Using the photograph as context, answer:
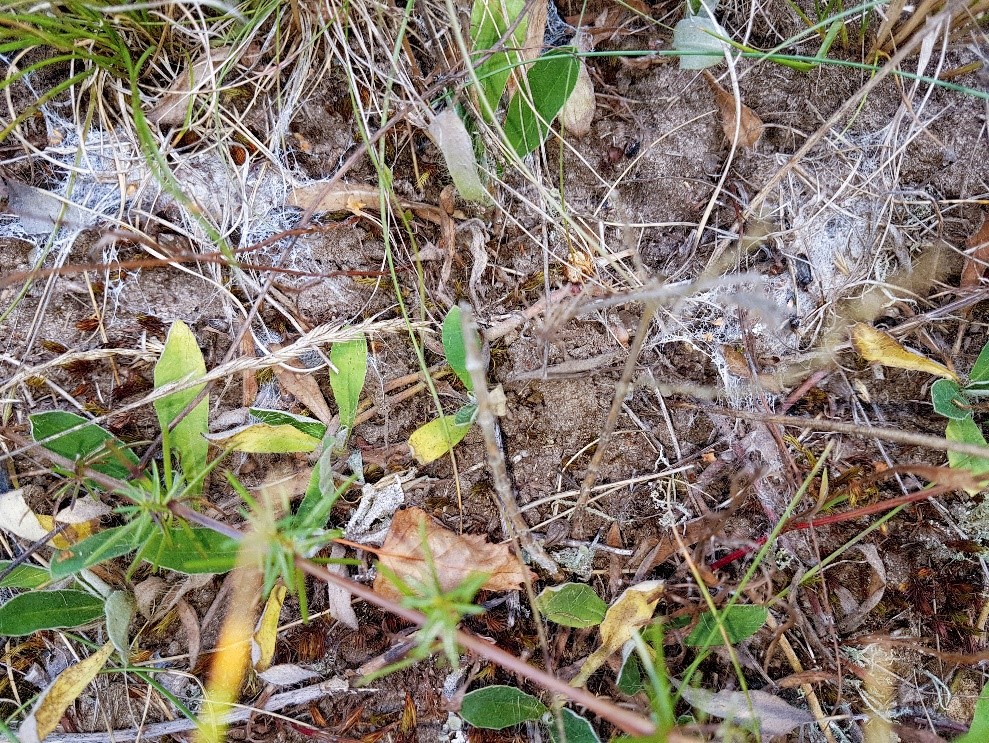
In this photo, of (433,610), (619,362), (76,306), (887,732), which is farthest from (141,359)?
(887,732)

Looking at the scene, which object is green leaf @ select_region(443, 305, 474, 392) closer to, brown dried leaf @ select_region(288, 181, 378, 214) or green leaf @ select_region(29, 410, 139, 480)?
brown dried leaf @ select_region(288, 181, 378, 214)

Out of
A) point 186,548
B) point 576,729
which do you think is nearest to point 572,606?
point 576,729

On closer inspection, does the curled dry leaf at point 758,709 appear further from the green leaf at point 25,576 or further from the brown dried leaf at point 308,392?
the green leaf at point 25,576

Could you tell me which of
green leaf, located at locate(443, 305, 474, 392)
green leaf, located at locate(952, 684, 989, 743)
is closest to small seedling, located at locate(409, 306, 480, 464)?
green leaf, located at locate(443, 305, 474, 392)

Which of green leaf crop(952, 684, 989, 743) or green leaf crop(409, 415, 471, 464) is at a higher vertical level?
green leaf crop(409, 415, 471, 464)

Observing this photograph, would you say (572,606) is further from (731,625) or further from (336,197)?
(336,197)

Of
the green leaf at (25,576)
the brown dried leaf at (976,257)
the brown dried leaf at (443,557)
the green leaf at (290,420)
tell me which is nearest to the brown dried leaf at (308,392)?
the green leaf at (290,420)

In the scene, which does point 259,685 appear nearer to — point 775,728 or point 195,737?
point 195,737
